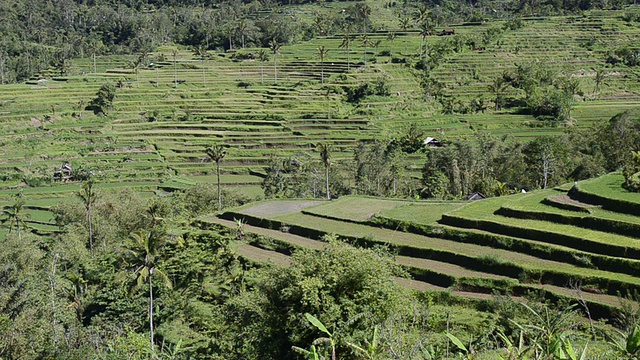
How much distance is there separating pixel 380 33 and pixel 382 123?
116 feet

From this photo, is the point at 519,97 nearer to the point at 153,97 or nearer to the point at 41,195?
the point at 153,97

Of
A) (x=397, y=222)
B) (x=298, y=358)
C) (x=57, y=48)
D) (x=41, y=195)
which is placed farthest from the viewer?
(x=57, y=48)

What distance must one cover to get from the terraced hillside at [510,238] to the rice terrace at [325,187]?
113 mm

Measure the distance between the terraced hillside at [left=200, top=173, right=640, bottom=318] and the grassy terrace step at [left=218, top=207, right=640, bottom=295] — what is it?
35 mm

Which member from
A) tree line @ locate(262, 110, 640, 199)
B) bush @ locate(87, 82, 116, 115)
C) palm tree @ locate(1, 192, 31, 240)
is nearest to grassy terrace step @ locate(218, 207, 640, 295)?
tree line @ locate(262, 110, 640, 199)

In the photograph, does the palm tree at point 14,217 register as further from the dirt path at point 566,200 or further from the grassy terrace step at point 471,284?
the dirt path at point 566,200

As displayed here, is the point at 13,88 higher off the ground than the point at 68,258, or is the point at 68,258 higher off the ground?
the point at 13,88

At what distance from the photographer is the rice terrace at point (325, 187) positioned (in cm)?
1602

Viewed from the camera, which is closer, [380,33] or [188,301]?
[188,301]

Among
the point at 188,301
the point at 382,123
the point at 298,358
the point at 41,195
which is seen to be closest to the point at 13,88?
the point at 41,195

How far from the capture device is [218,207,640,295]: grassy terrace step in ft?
69.8

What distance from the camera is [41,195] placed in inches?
1909

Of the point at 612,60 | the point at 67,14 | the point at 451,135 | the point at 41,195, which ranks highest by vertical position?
the point at 67,14

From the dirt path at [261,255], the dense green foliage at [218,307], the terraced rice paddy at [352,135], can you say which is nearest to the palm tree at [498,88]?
the terraced rice paddy at [352,135]
